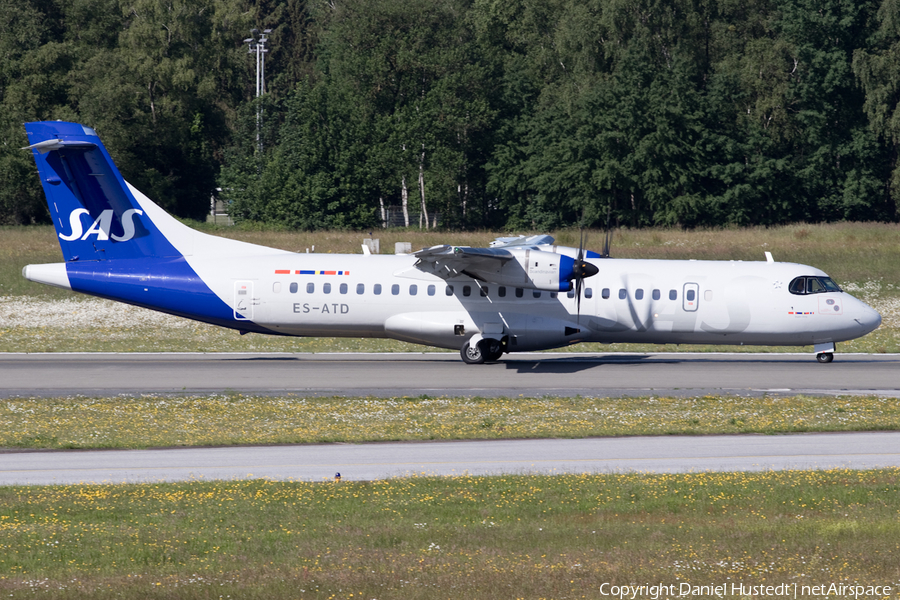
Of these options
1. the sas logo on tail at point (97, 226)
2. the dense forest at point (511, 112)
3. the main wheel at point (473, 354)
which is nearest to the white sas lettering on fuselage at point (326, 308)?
the main wheel at point (473, 354)

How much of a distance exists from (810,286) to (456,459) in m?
16.0

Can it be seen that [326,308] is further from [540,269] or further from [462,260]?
[540,269]

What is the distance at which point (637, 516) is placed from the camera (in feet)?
40.7

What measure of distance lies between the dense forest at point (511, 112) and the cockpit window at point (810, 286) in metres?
43.9

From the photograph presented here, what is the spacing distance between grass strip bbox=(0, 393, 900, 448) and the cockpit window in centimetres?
619

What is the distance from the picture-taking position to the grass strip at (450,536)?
9.64 m

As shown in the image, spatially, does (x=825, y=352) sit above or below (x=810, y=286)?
below

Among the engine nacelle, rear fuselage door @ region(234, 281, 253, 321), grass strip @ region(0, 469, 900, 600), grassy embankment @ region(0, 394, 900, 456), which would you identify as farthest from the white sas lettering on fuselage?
grass strip @ region(0, 469, 900, 600)

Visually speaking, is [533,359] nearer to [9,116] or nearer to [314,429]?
[314,429]

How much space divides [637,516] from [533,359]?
17581 millimetres

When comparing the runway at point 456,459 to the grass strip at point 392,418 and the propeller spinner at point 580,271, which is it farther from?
the propeller spinner at point 580,271

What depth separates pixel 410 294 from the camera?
28.1m

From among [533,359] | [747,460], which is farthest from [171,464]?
[533,359]

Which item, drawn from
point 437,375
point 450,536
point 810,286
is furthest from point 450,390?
point 450,536
